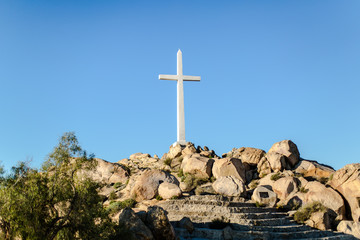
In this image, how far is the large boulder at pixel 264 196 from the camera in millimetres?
26697

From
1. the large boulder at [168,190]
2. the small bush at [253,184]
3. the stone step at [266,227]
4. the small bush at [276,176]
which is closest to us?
Answer: the stone step at [266,227]

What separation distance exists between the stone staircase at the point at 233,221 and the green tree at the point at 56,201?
632 cm

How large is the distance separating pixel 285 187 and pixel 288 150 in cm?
663

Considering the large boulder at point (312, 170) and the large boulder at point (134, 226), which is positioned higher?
the large boulder at point (312, 170)

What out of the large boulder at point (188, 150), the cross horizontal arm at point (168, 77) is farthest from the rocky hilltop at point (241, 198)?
the cross horizontal arm at point (168, 77)

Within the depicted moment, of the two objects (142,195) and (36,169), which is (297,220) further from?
(36,169)

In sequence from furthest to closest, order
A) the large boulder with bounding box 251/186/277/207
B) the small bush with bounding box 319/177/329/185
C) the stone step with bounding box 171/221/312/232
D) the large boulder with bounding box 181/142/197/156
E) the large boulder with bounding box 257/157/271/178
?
1. the large boulder with bounding box 181/142/197/156
2. the large boulder with bounding box 257/157/271/178
3. the small bush with bounding box 319/177/329/185
4. the large boulder with bounding box 251/186/277/207
5. the stone step with bounding box 171/221/312/232

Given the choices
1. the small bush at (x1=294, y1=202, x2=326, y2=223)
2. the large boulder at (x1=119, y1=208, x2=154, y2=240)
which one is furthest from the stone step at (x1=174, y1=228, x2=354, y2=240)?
the large boulder at (x1=119, y1=208, x2=154, y2=240)

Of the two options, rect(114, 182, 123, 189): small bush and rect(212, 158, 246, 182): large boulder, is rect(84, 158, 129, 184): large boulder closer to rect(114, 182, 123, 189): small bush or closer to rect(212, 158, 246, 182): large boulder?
rect(114, 182, 123, 189): small bush

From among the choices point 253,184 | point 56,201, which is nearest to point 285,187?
point 253,184

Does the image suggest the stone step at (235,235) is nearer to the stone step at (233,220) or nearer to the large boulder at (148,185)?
the stone step at (233,220)

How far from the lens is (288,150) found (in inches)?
1328

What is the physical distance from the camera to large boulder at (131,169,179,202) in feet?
84.8

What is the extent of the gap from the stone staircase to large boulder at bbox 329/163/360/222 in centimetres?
353
